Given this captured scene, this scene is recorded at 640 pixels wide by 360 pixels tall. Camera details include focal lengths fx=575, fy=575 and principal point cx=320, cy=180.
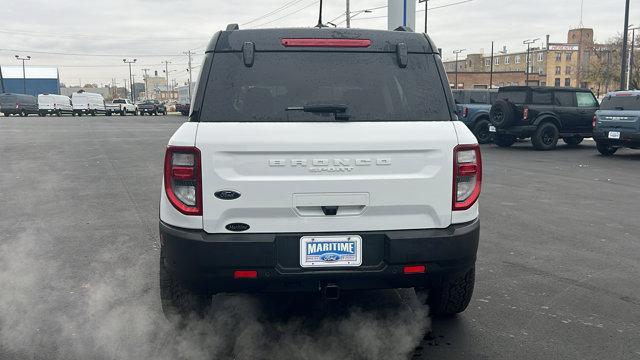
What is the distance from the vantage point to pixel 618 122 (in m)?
14.4

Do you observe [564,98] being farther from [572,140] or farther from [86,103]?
[86,103]

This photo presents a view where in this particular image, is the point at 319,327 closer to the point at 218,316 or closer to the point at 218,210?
the point at 218,316

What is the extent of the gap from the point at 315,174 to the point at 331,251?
0.42 meters

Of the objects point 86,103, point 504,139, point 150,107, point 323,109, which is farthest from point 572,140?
point 150,107

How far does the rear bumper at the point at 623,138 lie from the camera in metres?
14.1

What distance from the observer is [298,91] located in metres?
3.16

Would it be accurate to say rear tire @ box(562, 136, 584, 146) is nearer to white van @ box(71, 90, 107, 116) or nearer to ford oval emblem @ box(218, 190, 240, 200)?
ford oval emblem @ box(218, 190, 240, 200)

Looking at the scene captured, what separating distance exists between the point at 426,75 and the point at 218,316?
2124 millimetres

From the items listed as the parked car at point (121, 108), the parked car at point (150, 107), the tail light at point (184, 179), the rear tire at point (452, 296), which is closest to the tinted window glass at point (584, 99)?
the rear tire at point (452, 296)

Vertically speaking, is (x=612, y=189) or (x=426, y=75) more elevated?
(x=426, y=75)

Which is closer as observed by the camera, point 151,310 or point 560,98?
point 151,310

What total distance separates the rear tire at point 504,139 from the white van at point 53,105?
41.8m

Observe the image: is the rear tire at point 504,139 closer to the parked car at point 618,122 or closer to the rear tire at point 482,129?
the rear tire at point 482,129

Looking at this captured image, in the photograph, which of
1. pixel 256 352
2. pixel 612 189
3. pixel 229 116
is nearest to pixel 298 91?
pixel 229 116
